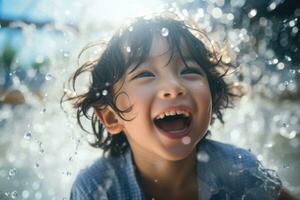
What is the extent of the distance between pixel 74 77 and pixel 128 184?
53 cm

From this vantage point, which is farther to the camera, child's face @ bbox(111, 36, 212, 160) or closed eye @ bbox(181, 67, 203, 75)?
closed eye @ bbox(181, 67, 203, 75)

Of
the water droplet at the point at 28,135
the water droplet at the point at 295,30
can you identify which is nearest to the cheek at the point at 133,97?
the water droplet at the point at 28,135

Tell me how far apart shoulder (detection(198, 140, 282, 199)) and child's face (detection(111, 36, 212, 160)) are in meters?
0.41

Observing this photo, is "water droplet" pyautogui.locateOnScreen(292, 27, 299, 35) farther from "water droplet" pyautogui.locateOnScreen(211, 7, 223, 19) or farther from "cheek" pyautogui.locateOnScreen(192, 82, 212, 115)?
"cheek" pyautogui.locateOnScreen(192, 82, 212, 115)

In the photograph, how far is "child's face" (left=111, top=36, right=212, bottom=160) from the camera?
2055 mm

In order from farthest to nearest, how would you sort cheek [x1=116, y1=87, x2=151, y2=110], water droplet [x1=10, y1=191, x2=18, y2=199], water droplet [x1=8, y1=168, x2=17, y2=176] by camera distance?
water droplet [x1=8, y1=168, x2=17, y2=176] → water droplet [x1=10, y1=191, x2=18, y2=199] → cheek [x1=116, y1=87, x2=151, y2=110]

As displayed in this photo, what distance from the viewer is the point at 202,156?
2541mm

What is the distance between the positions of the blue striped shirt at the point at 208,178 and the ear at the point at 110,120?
0.14 meters

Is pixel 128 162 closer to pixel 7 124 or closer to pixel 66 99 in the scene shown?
pixel 66 99

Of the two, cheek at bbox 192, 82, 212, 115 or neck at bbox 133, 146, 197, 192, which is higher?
cheek at bbox 192, 82, 212, 115

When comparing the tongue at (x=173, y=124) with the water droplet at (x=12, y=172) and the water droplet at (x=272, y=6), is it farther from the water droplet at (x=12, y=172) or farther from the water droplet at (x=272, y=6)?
the water droplet at (x=272, y=6)

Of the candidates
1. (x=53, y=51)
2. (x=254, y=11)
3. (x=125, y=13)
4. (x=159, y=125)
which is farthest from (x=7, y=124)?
(x=254, y=11)

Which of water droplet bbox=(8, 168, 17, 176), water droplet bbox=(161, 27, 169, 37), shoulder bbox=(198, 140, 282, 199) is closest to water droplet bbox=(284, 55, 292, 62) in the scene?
water droplet bbox=(8, 168, 17, 176)

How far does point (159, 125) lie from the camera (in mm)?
2141
